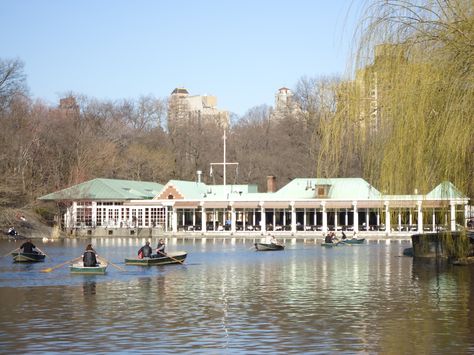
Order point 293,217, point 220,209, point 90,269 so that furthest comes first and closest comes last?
1. point 220,209
2. point 293,217
3. point 90,269

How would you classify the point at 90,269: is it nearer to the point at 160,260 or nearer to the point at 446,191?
the point at 160,260

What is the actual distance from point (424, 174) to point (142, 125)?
321ft

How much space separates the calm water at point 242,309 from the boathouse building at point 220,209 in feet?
122

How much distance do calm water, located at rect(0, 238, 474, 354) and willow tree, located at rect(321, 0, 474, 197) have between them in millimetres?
3864

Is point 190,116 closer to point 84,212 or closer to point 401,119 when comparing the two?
point 84,212

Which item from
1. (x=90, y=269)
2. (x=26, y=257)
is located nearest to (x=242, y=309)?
(x=90, y=269)

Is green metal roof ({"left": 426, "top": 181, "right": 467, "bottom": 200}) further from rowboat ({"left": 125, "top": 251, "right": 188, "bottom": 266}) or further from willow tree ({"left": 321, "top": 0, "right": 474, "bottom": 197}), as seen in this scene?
rowboat ({"left": 125, "top": 251, "right": 188, "bottom": 266})

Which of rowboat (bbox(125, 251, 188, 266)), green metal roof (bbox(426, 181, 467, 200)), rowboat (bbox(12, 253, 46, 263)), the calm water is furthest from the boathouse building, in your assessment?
green metal roof (bbox(426, 181, 467, 200))

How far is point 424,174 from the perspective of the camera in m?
24.8

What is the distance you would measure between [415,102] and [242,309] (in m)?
7.25

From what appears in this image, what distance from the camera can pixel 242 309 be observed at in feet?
82.4

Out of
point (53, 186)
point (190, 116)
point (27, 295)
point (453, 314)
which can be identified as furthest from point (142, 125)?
point (453, 314)

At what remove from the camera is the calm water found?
19.3 m

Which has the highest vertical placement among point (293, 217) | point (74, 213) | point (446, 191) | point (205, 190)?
point (205, 190)
